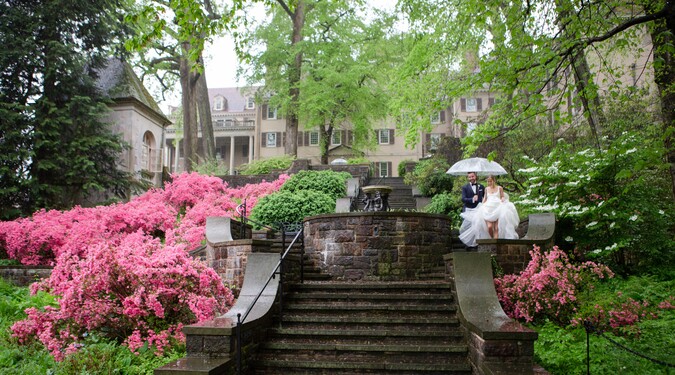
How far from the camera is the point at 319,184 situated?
1844 cm

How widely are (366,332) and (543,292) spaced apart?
308 centimetres

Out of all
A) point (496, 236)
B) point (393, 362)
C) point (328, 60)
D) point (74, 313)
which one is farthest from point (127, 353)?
point (328, 60)

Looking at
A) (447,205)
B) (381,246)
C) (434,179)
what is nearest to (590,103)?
(381,246)

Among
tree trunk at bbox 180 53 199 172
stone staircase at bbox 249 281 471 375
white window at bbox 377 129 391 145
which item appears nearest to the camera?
stone staircase at bbox 249 281 471 375

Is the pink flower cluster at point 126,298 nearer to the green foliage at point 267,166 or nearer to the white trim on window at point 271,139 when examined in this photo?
the green foliage at point 267,166

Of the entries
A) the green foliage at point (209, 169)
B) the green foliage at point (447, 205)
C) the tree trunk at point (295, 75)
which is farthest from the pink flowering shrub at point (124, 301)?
the tree trunk at point (295, 75)

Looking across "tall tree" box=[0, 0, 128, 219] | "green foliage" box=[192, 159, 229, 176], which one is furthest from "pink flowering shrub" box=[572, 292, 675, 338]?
"green foliage" box=[192, 159, 229, 176]

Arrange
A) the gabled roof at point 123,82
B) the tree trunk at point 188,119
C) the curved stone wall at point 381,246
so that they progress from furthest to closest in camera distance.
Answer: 1. the tree trunk at point 188,119
2. the gabled roof at point 123,82
3. the curved stone wall at point 381,246

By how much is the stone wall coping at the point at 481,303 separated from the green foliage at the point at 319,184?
9912mm

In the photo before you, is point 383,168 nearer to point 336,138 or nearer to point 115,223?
point 336,138

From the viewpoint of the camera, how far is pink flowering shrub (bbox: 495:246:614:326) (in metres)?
8.27

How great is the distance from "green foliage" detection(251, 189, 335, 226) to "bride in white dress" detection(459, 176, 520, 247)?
525 cm

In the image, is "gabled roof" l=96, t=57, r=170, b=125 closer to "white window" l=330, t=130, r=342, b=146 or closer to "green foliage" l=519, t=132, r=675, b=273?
"white window" l=330, t=130, r=342, b=146

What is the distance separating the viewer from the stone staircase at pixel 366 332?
7.07 metres
